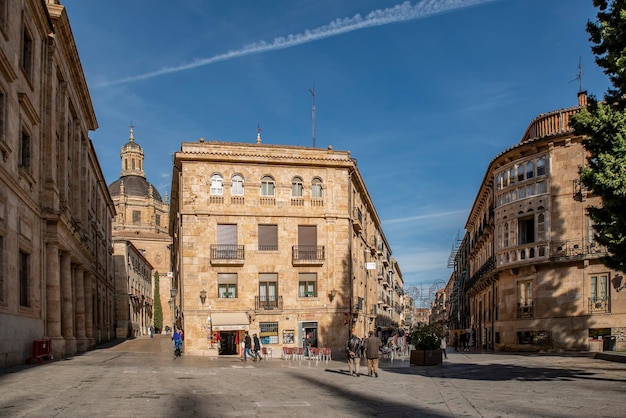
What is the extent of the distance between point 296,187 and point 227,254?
614 centimetres

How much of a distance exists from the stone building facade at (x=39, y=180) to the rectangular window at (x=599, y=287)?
26.7 meters

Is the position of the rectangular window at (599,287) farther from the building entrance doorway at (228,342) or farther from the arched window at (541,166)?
the building entrance doorway at (228,342)

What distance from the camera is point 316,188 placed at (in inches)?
1574

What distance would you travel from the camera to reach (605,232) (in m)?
17.4


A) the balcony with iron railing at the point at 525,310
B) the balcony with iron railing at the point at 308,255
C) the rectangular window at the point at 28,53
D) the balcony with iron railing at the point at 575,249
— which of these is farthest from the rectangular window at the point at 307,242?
the rectangular window at the point at 28,53

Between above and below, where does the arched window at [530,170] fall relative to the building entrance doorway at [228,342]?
above

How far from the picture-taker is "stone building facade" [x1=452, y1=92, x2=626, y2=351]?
3316 cm

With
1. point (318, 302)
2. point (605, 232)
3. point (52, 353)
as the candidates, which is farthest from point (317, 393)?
point (318, 302)

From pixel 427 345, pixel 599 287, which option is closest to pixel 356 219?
pixel 599 287

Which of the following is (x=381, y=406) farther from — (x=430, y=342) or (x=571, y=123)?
(x=430, y=342)

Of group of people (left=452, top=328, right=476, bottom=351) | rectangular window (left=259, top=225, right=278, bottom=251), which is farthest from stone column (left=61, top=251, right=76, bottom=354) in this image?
group of people (left=452, top=328, right=476, bottom=351)

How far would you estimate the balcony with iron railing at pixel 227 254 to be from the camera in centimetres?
3709

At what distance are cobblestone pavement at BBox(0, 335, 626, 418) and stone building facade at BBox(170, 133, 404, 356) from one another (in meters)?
15.6

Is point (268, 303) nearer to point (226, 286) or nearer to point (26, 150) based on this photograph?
point (226, 286)
